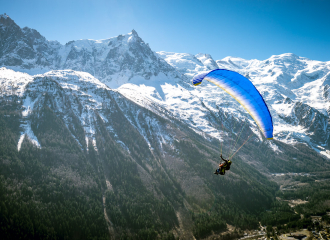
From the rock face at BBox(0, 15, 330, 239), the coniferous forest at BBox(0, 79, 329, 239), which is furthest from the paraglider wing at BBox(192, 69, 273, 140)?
the rock face at BBox(0, 15, 330, 239)

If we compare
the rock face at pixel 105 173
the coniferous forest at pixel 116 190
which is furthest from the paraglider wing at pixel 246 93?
the rock face at pixel 105 173

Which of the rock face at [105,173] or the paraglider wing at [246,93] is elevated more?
the paraglider wing at [246,93]

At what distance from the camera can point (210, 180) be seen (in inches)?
5044

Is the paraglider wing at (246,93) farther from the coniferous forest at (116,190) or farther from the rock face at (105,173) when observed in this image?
the rock face at (105,173)

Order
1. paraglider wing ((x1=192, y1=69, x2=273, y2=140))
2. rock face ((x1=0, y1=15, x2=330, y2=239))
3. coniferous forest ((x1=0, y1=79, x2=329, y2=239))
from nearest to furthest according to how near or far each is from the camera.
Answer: paraglider wing ((x1=192, y1=69, x2=273, y2=140)) < coniferous forest ((x1=0, y1=79, x2=329, y2=239)) < rock face ((x1=0, y1=15, x2=330, y2=239))

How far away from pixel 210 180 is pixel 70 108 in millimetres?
133463

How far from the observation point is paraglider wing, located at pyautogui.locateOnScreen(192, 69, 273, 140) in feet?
90.6

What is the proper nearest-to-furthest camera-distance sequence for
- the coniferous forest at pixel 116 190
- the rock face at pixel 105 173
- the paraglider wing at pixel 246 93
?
the paraglider wing at pixel 246 93
the coniferous forest at pixel 116 190
the rock face at pixel 105 173

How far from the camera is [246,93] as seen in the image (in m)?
29.0

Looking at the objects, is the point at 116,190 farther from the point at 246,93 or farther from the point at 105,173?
the point at 246,93

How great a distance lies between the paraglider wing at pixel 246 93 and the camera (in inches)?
1087

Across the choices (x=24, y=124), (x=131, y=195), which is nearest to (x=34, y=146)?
(x=24, y=124)

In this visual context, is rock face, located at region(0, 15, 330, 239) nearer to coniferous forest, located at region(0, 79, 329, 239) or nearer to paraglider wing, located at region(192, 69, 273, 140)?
coniferous forest, located at region(0, 79, 329, 239)

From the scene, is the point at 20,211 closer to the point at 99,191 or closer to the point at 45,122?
the point at 99,191
